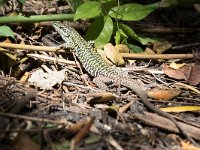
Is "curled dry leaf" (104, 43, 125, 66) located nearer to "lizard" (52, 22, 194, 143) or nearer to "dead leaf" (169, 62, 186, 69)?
"lizard" (52, 22, 194, 143)

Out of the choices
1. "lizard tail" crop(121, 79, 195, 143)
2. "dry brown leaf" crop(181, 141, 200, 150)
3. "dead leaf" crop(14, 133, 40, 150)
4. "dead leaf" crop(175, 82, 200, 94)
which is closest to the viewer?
"dead leaf" crop(14, 133, 40, 150)

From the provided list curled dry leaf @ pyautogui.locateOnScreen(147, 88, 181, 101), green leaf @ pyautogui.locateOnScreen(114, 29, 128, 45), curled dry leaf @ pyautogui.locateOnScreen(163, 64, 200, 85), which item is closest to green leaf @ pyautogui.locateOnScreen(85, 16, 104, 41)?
green leaf @ pyautogui.locateOnScreen(114, 29, 128, 45)

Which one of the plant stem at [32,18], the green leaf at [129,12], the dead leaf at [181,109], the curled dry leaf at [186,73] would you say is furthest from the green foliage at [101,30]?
the dead leaf at [181,109]

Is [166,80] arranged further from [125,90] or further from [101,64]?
[101,64]

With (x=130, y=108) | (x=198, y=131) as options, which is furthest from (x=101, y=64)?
(x=198, y=131)

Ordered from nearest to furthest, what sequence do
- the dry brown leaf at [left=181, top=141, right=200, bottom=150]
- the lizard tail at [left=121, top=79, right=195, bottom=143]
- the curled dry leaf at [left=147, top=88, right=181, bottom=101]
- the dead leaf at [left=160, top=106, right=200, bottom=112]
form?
the dry brown leaf at [left=181, top=141, right=200, bottom=150]
the lizard tail at [left=121, top=79, right=195, bottom=143]
the dead leaf at [left=160, top=106, right=200, bottom=112]
the curled dry leaf at [left=147, top=88, right=181, bottom=101]

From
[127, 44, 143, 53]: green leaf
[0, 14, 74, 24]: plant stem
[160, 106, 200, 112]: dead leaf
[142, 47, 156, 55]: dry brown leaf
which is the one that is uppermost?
[0, 14, 74, 24]: plant stem

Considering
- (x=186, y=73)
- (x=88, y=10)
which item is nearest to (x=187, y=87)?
(x=186, y=73)

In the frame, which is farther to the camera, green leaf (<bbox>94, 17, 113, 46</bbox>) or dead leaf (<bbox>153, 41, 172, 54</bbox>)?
dead leaf (<bbox>153, 41, 172, 54</bbox>)
